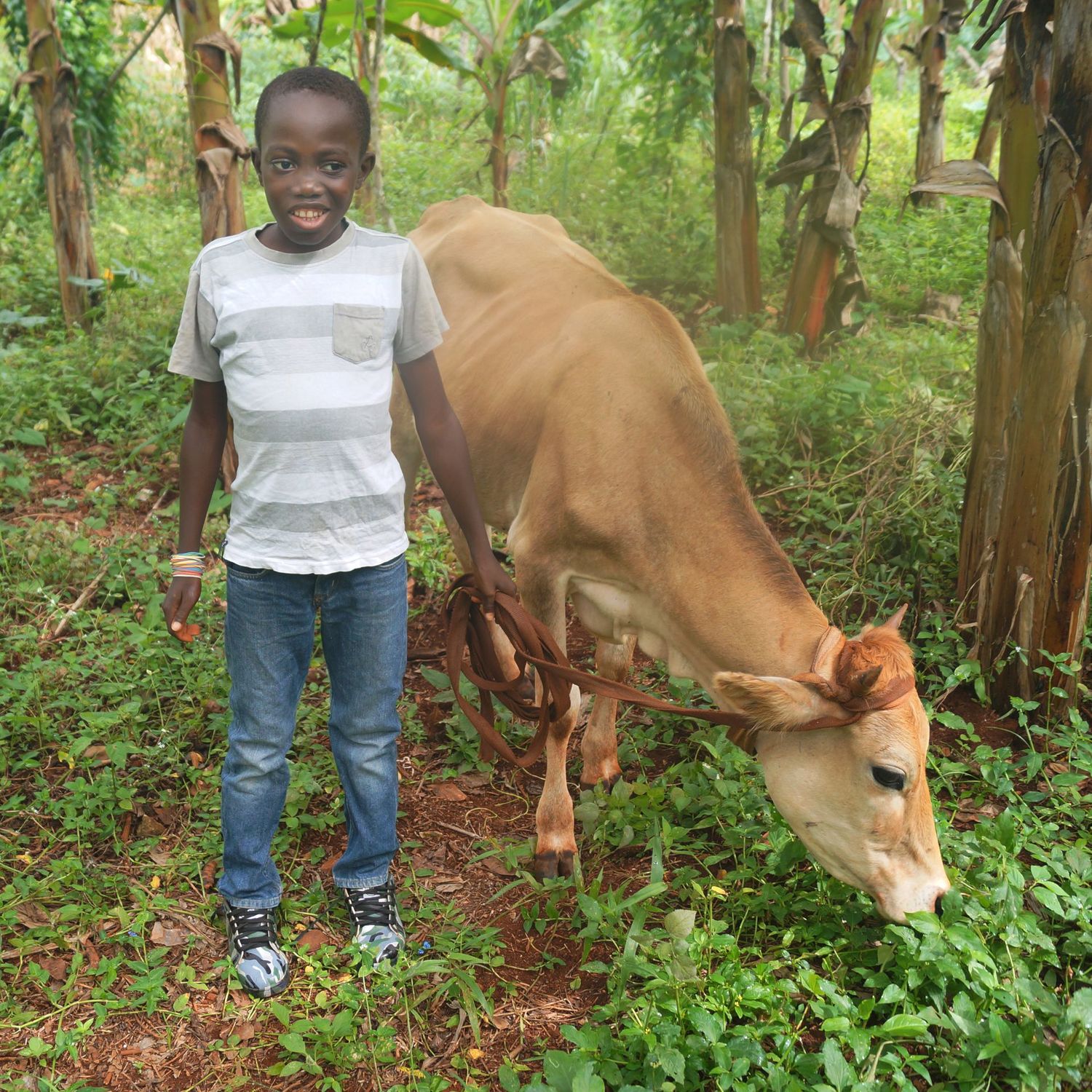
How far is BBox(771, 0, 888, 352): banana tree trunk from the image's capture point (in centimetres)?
594

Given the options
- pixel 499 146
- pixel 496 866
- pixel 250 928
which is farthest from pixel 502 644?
pixel 499 146

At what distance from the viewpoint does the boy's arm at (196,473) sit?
8.85ft

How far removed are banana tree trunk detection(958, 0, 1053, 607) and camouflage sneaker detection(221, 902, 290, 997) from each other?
258cm

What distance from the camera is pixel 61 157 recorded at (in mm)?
7340

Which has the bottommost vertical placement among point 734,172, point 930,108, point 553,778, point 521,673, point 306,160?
point 553,778

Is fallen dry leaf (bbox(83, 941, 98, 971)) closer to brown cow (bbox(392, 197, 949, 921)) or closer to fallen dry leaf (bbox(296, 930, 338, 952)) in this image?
fallen dry leaf (bbox(296, 930, 338, 952))

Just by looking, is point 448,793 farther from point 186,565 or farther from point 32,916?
point 186,565

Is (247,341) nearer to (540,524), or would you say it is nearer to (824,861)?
(540,524)

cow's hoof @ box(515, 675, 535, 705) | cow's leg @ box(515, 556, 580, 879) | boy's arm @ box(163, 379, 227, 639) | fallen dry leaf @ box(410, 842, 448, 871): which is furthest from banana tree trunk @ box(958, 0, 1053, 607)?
boy's arm @ box(163, 379, 227, 639)

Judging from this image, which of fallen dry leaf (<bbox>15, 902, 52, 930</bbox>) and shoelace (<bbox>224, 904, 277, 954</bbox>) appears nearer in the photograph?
shoelace (<bbox>224, 904, 277, 954</bbox>)

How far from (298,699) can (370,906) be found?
2.10 ft

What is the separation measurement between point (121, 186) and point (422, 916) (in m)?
12.0

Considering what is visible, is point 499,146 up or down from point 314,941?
up

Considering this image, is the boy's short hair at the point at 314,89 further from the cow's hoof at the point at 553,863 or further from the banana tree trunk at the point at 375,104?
the banana tree trunk at the point at 375,104
